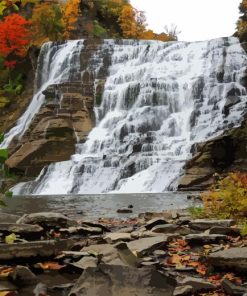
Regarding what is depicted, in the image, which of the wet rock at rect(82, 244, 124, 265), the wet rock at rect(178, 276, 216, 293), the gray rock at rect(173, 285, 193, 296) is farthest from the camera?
the wet rock at rect(82, 244, 124, 265)

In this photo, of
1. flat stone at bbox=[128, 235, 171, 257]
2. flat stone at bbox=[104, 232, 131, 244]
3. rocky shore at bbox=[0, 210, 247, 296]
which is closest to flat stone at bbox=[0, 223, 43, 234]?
rocky shore at bbox=[0, 210, 247, 296]

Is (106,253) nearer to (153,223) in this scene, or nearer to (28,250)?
(28,250)

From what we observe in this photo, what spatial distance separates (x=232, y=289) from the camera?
13.4 ft

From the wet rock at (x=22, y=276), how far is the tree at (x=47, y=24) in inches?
1900

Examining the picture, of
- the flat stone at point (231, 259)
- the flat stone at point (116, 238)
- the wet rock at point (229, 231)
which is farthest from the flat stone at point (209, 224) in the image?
the flat stone at point (231, 259)

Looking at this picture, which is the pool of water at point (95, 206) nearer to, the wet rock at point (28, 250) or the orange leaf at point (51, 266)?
the wet rock at point (28, 250)

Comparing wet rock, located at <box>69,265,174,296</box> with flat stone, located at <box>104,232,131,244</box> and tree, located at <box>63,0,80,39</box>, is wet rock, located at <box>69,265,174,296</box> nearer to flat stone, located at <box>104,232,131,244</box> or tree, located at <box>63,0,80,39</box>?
flat stone, located at <box>104,232,131,244</box>

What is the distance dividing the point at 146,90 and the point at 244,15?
1764 cm

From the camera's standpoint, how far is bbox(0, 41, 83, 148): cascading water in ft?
128

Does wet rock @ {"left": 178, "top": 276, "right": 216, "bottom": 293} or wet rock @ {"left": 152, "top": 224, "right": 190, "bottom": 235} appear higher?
wet rock @ {"left": 178, "top": 276, "right": 216, "bottom": 293}

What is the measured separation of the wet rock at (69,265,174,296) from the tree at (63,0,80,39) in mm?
50048

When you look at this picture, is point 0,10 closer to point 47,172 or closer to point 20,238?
point 20,238

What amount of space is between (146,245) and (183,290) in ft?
6.56

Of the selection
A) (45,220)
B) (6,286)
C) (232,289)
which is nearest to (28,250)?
(6,286)
